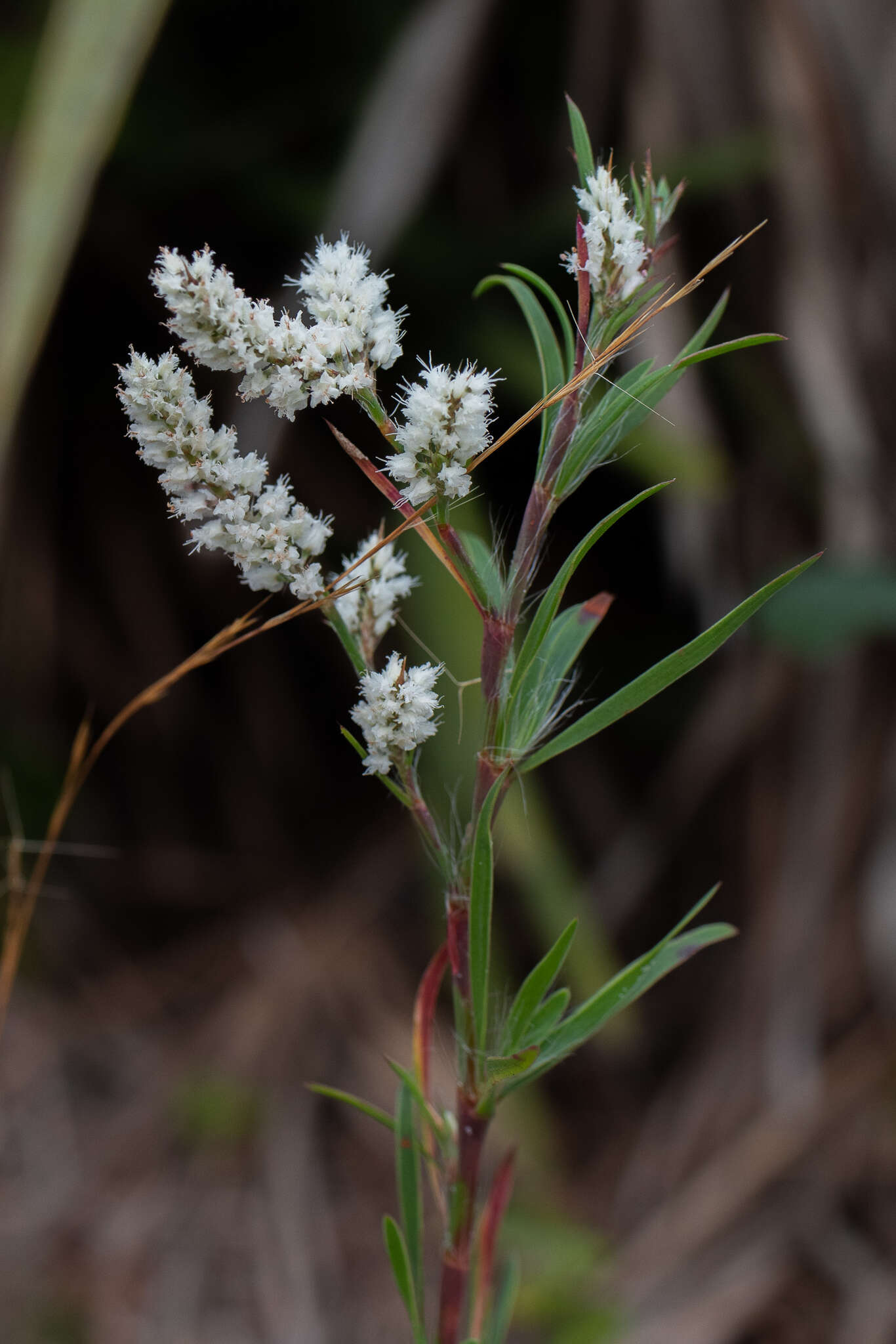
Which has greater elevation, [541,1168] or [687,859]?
[687,859]

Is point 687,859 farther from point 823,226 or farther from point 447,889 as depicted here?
point 447,889

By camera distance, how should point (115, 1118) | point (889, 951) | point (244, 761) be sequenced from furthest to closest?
point (244, 761), point (115, 1118), point (889, 951)

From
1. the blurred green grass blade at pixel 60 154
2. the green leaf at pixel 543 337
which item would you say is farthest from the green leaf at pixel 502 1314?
the blurred green grass blade at pixel 60 154

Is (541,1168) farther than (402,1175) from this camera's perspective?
Yes

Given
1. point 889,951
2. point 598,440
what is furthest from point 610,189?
point 889,951

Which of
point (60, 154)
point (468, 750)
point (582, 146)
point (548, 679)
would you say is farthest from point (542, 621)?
point (468, 750)
